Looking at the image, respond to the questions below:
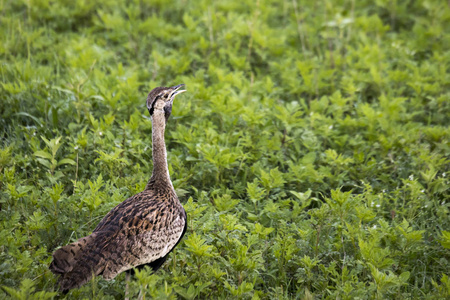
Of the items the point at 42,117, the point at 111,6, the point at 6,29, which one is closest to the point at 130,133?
the point at 42,117

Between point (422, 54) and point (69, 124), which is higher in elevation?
point (69, 124)

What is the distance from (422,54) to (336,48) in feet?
5.04

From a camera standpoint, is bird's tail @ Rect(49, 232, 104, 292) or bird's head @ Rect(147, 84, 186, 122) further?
bird's head @ Rect(147, 84, 186, 122)

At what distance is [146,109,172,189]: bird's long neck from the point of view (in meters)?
4.22

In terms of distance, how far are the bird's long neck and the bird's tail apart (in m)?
0.91

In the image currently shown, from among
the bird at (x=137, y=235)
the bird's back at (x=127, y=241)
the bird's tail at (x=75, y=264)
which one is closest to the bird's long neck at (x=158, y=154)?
the bird at (x=137, y=235)

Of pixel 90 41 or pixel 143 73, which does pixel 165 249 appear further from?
pixel 90 41

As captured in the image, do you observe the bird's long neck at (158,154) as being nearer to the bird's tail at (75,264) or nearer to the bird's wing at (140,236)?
the bird's wing at (140,236)

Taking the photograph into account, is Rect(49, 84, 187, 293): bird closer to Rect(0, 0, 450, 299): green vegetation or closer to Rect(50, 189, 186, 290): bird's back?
Rect(50, 189, 186, 290): bird's back

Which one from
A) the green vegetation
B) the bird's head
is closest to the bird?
the bird's head

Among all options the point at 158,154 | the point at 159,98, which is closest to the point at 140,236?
the point at 158,154

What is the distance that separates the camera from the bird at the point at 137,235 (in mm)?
3441

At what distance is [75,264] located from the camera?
3.44 m

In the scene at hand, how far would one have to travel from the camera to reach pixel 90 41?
7.89 metres
